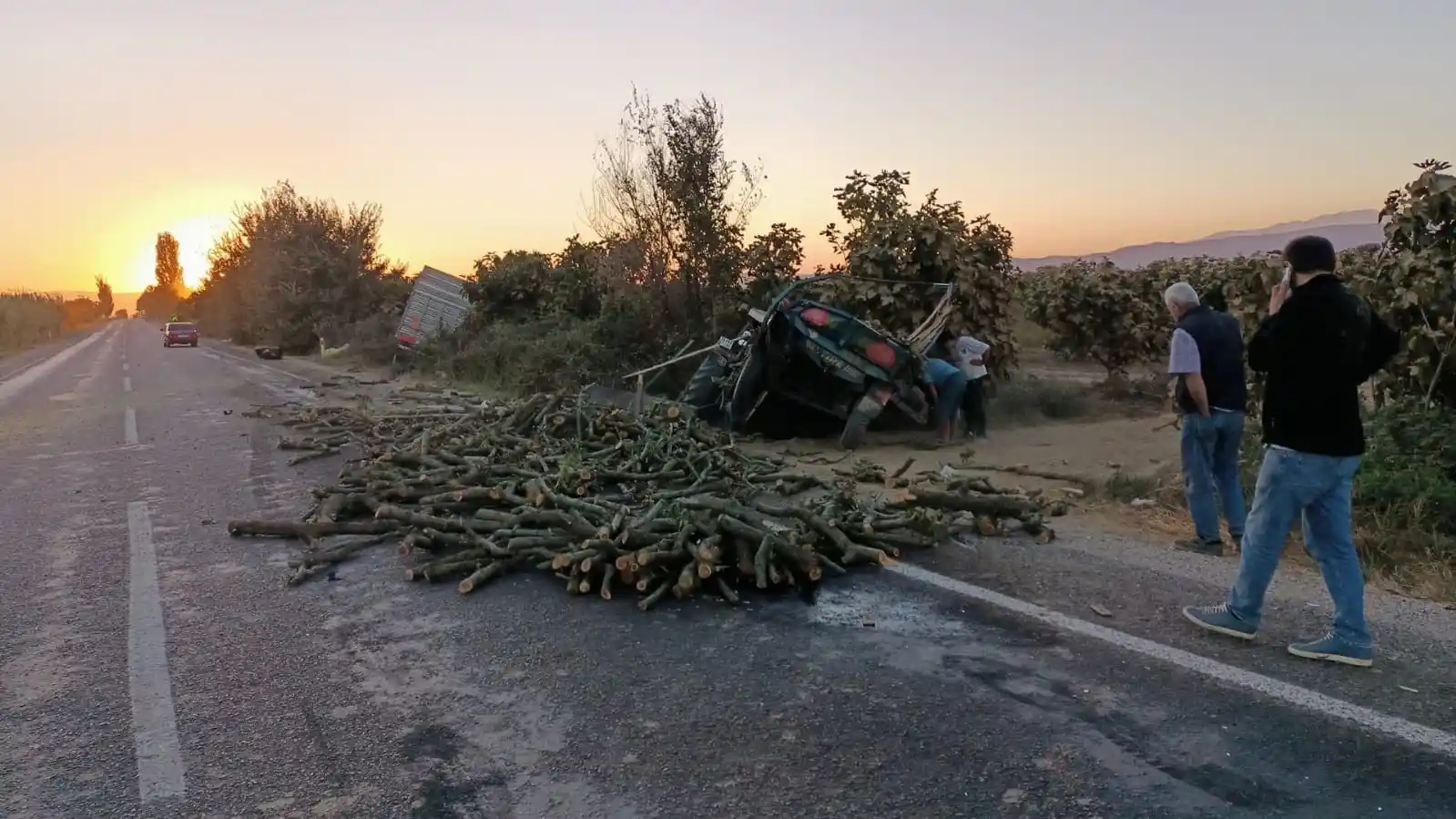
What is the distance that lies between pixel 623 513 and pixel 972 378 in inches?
244

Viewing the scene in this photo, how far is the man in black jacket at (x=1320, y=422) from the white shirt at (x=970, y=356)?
270 inches

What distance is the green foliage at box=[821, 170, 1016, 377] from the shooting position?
13016 mm

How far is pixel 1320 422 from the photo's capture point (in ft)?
14.1

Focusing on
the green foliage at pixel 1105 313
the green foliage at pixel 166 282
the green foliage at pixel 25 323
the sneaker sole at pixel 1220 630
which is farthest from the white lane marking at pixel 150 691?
the green foliage at pixel 166 282

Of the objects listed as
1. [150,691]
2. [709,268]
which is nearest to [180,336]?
[709,268]

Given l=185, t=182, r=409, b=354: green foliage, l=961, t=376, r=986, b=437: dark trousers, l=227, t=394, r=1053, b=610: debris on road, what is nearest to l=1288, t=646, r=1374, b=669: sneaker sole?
l=227, t=394, r=1053, b=610: debris on road

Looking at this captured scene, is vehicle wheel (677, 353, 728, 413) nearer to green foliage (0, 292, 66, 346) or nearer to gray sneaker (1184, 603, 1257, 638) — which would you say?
gray sneaker (1184, 603, 1257, 638)

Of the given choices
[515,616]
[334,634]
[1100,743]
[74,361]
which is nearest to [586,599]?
[515,616]

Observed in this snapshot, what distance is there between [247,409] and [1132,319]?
562 inches

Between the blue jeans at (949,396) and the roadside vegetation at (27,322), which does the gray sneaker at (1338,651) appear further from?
the roadside vegetation at (27,322)

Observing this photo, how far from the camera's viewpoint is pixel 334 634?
510cm

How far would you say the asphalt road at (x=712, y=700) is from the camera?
3.37m

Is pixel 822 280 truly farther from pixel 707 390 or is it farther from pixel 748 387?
pixel 707 390

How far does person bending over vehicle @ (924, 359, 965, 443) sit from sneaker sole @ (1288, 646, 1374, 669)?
6721 mm
